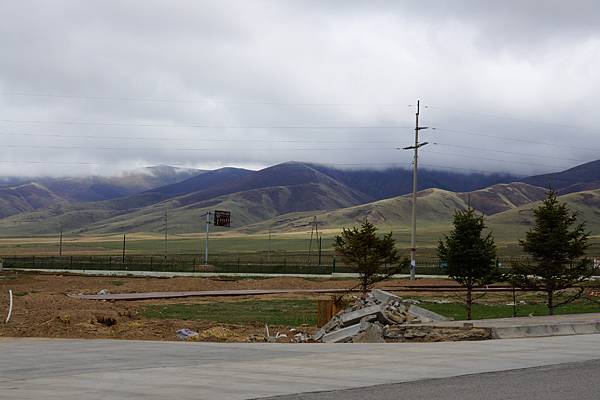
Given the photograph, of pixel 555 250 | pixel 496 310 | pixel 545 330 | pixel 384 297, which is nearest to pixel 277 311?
pixel 496 310

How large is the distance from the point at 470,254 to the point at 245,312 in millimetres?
10221

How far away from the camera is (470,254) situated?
3234cm

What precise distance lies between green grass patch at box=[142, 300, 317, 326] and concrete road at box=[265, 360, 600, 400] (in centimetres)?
1716

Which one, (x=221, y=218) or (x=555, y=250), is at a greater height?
(x=221, y=218)

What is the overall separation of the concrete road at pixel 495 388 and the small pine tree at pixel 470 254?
63.6ft

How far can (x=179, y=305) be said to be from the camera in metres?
38.8

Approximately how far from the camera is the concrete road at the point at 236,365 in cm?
1149

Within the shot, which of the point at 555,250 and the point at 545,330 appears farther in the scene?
the point at 555,250

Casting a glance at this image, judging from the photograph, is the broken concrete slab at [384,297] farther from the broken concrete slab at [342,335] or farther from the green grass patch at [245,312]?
the green grass patch at [245,312]

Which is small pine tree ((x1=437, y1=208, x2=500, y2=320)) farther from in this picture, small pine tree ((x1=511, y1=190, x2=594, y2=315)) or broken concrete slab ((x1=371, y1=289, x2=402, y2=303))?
broken concrete slab ((x1=371, y1=289, x2=402, y2=303))

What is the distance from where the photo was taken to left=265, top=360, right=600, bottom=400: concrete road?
10.6m

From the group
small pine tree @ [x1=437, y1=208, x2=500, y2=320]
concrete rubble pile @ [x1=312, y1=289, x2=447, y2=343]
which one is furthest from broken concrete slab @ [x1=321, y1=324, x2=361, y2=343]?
small pine tree @ [x1=437, y1=208, x2=500, y2=320]

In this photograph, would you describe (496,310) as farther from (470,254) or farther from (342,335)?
(342,335)

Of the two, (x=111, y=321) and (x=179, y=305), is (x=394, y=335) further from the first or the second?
(x=179, y=305)
